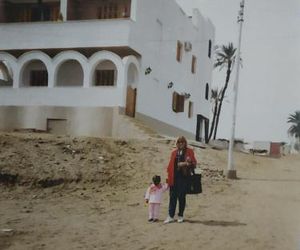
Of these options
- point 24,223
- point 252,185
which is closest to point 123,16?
point 252,185

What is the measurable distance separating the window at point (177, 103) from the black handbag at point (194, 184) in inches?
675

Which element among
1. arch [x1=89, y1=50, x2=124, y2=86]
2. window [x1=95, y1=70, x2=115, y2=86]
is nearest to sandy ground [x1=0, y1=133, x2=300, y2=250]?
arch [x1=89, y1=50, x2=124, y2=86]

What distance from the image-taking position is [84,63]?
2120cm

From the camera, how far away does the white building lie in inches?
821

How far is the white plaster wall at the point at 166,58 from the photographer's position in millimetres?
22391

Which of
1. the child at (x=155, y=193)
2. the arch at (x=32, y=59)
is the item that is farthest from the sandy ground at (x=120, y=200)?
the arch at (x=32, y=59)

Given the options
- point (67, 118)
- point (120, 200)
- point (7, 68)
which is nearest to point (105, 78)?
point (67, 118)

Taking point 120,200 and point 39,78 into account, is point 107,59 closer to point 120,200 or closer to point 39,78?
point 39,78

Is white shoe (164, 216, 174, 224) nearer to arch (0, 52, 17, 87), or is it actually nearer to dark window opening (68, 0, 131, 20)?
dark window opening (68, 0, 131, 20)

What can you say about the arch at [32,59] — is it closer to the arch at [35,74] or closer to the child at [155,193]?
the arch at [35,74]

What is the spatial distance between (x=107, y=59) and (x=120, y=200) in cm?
1004

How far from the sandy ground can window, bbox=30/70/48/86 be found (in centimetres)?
726

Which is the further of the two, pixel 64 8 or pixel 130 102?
pixel 64 8

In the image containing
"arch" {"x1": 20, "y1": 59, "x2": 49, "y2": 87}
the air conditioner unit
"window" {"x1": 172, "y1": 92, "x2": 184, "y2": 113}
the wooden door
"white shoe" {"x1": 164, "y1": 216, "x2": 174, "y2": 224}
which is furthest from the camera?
the air conditioner unit
